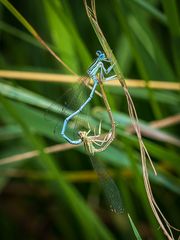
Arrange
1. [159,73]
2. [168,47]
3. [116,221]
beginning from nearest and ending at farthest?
[159,73] < [116,221] < [168,47]

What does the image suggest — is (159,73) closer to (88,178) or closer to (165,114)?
(165,114)

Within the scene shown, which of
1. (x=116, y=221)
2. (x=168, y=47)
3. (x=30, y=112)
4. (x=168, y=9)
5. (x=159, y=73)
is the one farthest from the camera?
(x=168, y=47)

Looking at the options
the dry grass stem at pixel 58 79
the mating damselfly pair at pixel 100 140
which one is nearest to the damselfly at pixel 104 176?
the mating damselfly pair at pixel 100 140

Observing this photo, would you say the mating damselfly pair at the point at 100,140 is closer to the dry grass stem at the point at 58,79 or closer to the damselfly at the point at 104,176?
Result: the damselfly at the point at 104,176

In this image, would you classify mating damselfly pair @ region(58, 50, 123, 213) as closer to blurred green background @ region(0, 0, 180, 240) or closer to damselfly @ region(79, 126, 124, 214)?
damselfly @ region(79, 126, 124, 214)

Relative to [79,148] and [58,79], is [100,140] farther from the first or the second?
[79,148]

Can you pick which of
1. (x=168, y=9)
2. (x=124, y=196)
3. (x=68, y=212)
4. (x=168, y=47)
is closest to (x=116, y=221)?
(x=68, y=212)

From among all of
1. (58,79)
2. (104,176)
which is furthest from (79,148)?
(104,176)

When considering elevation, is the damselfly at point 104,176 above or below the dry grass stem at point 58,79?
below

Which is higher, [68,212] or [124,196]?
[68,212]
